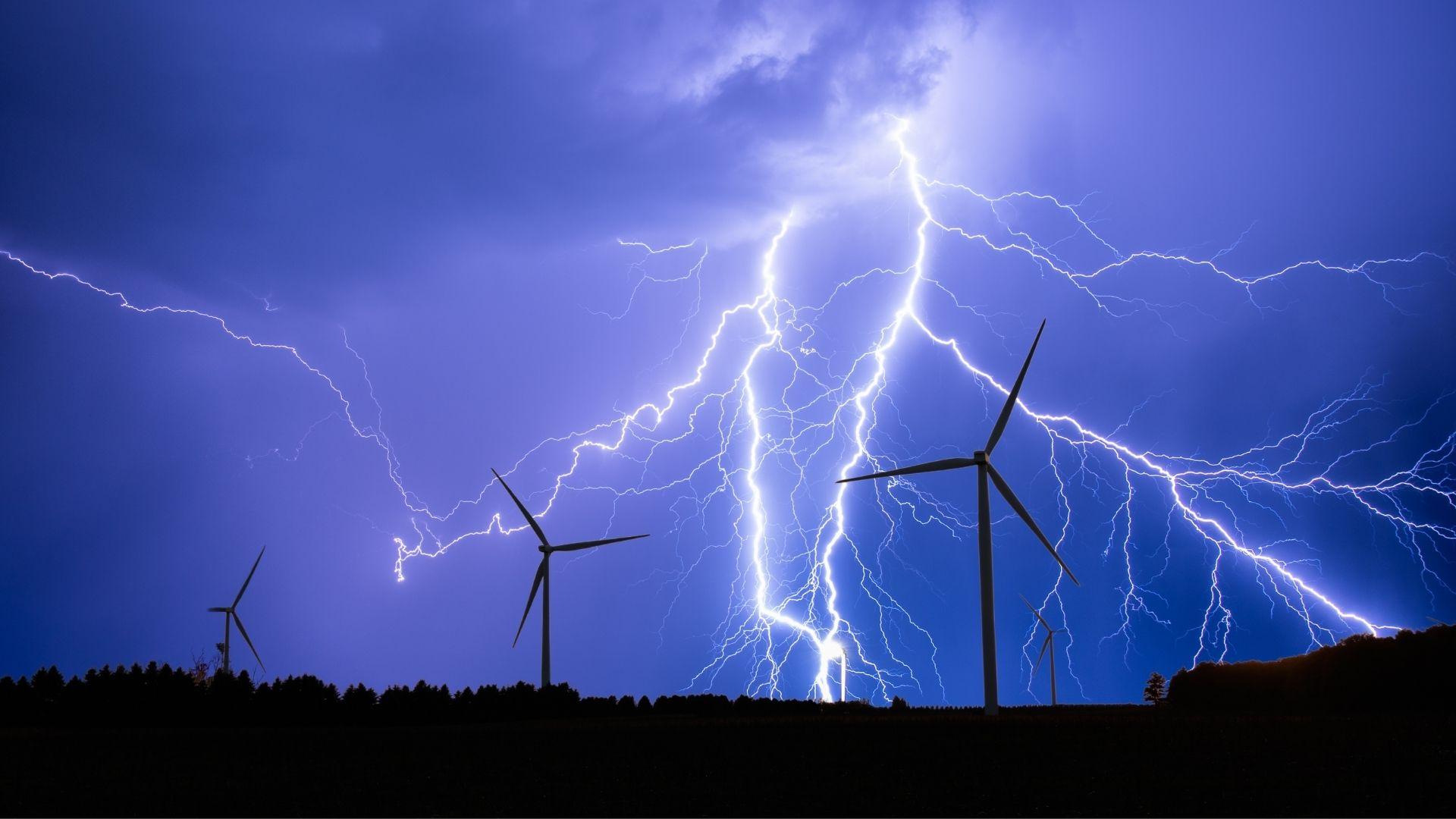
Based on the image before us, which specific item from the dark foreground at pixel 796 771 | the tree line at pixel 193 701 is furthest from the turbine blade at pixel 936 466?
the tree line at pixel 193 701

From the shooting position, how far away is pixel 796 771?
722 inches

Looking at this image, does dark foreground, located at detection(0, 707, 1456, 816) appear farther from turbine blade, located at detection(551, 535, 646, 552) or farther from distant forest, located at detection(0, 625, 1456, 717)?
turbine blade, located at detection(551, 535, 646, 552)

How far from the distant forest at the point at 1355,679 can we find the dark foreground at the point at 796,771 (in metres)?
5.19

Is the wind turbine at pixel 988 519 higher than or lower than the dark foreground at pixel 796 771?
higher

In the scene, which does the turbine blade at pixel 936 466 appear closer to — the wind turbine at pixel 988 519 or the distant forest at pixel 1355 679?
the wind turbine at pixel 988 519

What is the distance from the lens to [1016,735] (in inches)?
900

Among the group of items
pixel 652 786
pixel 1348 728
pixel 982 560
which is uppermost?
pixel 982 560

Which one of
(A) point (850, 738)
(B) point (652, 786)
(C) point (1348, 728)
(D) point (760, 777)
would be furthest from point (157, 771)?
(C) point (1348, 728)

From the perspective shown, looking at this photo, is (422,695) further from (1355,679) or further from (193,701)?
(1355,679)

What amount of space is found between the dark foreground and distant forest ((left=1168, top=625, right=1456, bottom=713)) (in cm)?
519

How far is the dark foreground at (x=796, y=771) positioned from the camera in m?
14.7

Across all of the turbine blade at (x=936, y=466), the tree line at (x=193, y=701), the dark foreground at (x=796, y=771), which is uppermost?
the turbine blade at (x=936, y=466)

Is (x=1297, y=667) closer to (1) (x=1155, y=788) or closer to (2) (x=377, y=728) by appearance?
(1) (x=1155, y=788)

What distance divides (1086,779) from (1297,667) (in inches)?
1025
